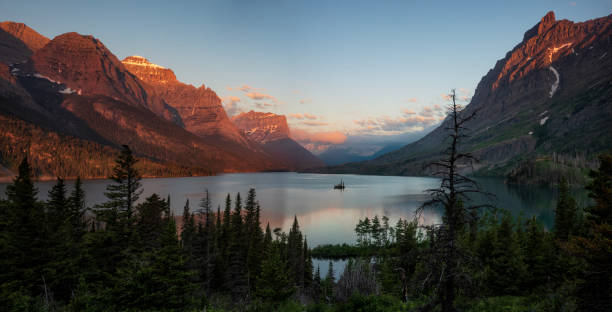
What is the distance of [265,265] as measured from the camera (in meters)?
34.8

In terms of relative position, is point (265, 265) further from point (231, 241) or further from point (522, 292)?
point (522, 292)

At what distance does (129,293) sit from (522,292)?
1451 inches

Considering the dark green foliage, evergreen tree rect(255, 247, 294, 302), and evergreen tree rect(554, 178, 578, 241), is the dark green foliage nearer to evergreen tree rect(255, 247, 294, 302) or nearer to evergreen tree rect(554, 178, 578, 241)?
evergreen tree rect(255, 247, 294, 302)

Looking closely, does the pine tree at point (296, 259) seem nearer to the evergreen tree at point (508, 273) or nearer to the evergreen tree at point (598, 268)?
the evergreen tree at point (508, 273)

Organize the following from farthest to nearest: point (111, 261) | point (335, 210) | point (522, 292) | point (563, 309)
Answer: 1. point (335, 210)
2. point (522, 292)
3. point (111, 261)
4. point (563, 309)

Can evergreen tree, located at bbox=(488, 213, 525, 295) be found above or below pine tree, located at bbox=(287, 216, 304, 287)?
above

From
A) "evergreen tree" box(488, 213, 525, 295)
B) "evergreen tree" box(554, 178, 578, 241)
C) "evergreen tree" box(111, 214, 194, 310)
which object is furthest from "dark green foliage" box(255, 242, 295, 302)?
"evergreen tree" box(554, 178, 578, 241)

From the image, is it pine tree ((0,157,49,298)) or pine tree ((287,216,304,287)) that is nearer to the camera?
pine tree ((0,157,49,298))

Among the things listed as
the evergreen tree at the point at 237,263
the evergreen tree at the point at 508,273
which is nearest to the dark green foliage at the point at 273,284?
the evergreen tree at the point at 237,263

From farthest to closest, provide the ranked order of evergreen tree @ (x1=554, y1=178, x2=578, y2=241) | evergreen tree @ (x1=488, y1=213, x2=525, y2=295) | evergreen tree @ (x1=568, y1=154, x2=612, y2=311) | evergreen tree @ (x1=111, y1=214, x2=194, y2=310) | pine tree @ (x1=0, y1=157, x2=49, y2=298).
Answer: evergreen tree @ (x1=554, y1=178, x2=578, y2=241), evergreen tree @ (x1=488, y1=213, x2=525, y2=295), pine tree @ (x1=0, y1=157, x2=49, y2=298), evergreen tree @ (x1=111, y1=214, x2=194, y2=310), evergreen tree @ (x1=568, y1=154, x2=612, y2=311)

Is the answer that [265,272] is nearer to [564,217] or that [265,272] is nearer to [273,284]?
[273,284]

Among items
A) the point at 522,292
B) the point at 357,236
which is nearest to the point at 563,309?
the point at 522,292

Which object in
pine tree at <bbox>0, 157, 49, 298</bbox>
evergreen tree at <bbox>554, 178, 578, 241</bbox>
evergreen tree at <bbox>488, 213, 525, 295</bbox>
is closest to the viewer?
pine tree at <bbox>0, 157, 49, 298</bbox>

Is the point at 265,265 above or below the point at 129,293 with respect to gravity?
below
